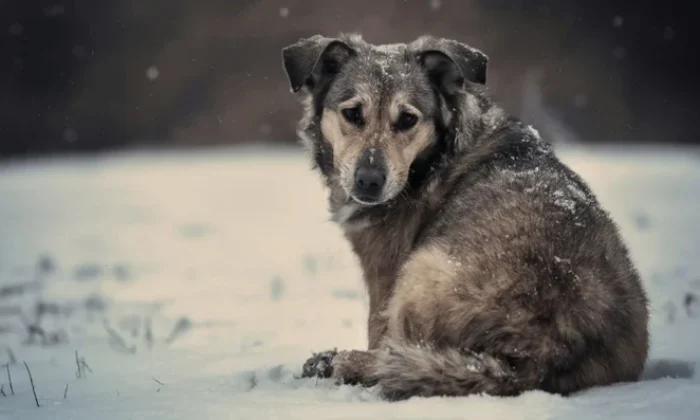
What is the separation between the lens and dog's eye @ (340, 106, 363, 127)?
16.4ft

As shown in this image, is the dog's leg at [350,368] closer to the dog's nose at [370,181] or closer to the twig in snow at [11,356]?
the dog's nose at [370,181]

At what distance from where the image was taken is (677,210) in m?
12.1

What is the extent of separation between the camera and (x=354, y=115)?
502cm

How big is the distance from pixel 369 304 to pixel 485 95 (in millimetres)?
1611

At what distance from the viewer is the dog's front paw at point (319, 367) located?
14.0 feet

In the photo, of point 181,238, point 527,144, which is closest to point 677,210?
point 181,238

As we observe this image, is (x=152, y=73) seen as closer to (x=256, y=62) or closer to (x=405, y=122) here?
(x=256, y=62)

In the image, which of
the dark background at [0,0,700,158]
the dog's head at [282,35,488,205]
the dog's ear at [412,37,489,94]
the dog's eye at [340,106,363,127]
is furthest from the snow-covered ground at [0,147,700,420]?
the dark background at [0,0,700,158]

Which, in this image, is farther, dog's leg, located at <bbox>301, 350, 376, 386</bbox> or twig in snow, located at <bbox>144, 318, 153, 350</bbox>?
twig in snow, located at <bbox>144, 318, 153, 350</bbox>

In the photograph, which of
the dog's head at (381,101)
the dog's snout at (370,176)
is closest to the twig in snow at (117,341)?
the dog's head at (381,101)

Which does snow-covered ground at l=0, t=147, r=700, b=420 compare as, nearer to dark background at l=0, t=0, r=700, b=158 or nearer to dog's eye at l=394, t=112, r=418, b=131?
dog's eye at l=394, t=112, r=418, b=131

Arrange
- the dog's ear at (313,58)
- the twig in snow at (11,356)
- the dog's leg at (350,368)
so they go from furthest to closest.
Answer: the twig in snow at (11,356), the dog's ear at (313,58), the dog's leg at (350,368)

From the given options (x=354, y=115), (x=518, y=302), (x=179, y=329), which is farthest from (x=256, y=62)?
(x=518, y=302)

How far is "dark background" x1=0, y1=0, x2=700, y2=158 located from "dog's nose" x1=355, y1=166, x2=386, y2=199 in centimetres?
1757
